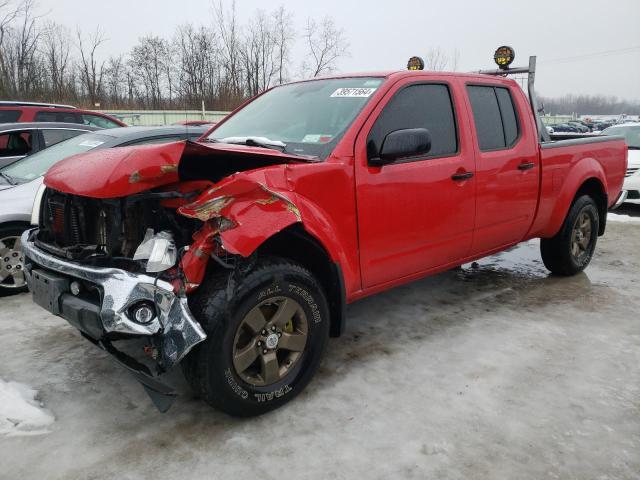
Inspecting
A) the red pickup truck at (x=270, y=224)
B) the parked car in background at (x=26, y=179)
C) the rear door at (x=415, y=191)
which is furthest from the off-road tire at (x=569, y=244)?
the parked car in background at (x=26, y=179)

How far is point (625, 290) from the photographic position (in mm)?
4902

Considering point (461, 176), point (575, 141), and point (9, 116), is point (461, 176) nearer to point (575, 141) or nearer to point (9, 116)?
point (575, 141)

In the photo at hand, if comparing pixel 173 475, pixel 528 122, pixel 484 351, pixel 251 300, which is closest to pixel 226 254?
pixel 251 300

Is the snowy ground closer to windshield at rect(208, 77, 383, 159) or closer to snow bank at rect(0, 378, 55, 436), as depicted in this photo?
Result: snow bank at rect(0, 378, 55, 436)

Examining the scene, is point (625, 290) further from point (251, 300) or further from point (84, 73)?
point (84, 73)

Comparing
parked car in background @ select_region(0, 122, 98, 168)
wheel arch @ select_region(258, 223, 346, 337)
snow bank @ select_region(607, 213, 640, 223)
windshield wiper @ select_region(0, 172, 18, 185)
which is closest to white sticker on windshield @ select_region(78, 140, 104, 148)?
windshield wiper @ select_region(0, 172, 18, 185)

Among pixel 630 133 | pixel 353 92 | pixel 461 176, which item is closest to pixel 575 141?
pixel 461 176

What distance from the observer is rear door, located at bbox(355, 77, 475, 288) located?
3174mm

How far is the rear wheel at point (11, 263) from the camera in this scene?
177 inches

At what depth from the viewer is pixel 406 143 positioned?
3016mm

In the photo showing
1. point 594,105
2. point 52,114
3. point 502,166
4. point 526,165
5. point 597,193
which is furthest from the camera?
point 594,105

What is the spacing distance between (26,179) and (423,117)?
12.5 feet

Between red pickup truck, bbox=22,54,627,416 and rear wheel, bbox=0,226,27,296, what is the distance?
1.53m

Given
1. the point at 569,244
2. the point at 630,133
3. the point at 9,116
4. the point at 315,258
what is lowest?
the point at 569,244
